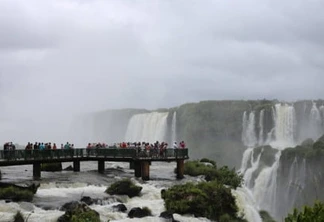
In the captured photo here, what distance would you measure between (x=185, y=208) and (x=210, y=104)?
69710mm

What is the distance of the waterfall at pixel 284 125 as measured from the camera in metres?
69.5

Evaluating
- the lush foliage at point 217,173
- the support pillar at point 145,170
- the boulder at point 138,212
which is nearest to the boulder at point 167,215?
the boulder at point 138,212

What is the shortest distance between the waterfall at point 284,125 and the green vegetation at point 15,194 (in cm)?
5182

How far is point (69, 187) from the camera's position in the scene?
2711 cm

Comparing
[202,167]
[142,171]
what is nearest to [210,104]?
[202,167]

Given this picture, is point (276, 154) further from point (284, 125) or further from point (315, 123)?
point (315, 123)

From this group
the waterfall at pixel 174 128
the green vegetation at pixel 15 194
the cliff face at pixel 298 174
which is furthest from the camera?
the waterfall at pixel 174 128

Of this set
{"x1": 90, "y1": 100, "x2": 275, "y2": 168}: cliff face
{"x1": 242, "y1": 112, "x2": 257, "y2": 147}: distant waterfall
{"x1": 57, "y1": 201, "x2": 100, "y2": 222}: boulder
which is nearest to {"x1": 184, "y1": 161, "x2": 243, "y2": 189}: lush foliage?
{"x1": 57, "y1": 201, "x2": 100, "y2": 222}: boulder

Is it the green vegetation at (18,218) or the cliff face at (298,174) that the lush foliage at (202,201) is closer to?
the green vegetation at (18,218)

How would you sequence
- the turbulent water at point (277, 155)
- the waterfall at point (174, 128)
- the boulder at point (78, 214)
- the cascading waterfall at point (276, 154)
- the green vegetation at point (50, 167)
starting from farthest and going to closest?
1. the waterfall at point (174, 128)
2. the cascading waterfall at point (276, 154)
3. the turbulent water at point (277, 155)
4. the green vegetation at point (50, 167)
5. the boulder at point (78, 214)

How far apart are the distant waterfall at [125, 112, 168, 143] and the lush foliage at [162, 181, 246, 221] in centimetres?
5668

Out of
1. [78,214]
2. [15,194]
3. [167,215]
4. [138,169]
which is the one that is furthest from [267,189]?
[78,214]

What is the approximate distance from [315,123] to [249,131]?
10.8 m

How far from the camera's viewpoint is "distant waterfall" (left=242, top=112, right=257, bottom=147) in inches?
3007
